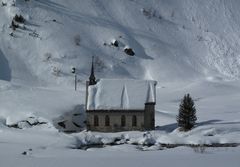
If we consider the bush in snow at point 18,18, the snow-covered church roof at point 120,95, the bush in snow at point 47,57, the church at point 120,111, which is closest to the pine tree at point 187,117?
the church at point 120,111

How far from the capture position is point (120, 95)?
2037 inches

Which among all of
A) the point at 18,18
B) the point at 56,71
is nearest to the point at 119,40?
the point at 56,71

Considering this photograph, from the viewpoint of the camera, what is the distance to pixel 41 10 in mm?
87125

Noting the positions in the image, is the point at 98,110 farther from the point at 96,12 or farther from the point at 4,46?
the point at 96,12

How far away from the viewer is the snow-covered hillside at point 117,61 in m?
48.4

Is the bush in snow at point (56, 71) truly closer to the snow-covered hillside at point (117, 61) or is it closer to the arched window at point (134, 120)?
the snow-covered hillside at point (117, 61)

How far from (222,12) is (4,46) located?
1783 inches

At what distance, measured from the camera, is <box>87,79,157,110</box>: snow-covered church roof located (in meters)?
51.2

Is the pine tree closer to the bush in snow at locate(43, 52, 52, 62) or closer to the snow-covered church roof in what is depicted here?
the snow-covered church roof

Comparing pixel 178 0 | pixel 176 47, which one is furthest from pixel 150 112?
pixel 178 0

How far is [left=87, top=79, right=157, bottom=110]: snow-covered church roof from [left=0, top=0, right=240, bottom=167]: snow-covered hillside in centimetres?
309

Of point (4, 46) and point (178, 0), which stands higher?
point (178, 0)

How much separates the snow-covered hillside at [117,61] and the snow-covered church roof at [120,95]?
309 cm

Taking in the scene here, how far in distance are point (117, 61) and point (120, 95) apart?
31.6 metres
